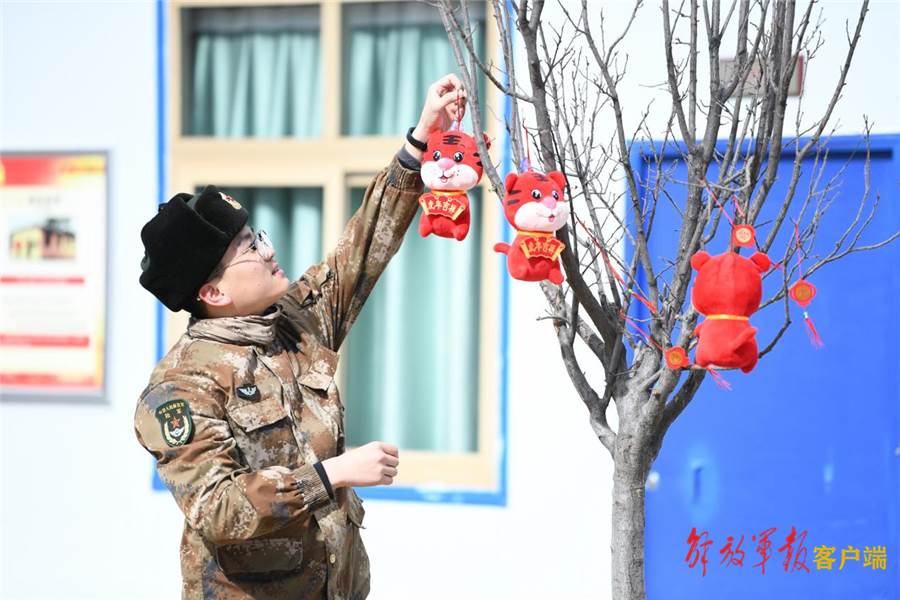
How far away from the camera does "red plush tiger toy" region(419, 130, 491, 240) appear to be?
2.54 m

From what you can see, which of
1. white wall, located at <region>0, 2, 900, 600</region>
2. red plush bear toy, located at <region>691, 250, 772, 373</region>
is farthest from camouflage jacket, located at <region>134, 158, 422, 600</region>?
white wall, located at <region>0, 2, 900, 600</region>

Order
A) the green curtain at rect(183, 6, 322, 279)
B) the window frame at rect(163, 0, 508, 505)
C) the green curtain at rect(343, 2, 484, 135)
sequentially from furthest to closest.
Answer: the green curtain at rect(183, 6, 322, 279)
the green curtain at rect(343, 2, 484, 135)
the window frame at rect(163, 0, 508, 505)

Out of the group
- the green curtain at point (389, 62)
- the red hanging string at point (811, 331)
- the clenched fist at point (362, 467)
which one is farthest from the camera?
the green curtain at point (389, 62)

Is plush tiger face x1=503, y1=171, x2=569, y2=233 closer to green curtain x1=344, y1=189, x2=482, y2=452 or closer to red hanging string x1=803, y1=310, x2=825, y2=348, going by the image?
red hanging string x1=803, y1=310, x2=825, y2=348

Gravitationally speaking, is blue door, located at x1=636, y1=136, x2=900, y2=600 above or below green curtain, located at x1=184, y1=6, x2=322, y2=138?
below

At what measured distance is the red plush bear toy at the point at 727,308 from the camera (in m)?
2.04

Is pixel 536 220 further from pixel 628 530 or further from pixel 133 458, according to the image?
pixel 133 458

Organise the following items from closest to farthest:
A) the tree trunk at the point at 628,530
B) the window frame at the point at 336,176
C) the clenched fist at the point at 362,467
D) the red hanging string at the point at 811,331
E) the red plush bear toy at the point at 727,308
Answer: the red plush bear toy at the point at 727,308 → the clenched fist at the point at 362,467 → the red hanging string at the point at 811,331 → the tree trunk at the point at 628,530 → the window frame at the point at 336,176

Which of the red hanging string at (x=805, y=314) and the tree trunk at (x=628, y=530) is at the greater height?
the red hanging string at (x=805, y=314)

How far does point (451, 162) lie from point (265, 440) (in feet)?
2.44

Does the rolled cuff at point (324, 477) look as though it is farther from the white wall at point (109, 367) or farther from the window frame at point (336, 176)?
the white wall at point (109, 367)

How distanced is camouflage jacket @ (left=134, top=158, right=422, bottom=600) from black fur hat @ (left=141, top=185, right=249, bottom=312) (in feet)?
0.36

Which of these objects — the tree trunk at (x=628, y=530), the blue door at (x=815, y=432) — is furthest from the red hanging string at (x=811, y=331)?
the tree trunk at (x=628, y=530)

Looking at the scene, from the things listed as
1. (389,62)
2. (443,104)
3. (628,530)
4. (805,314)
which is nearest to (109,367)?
(389,62)
